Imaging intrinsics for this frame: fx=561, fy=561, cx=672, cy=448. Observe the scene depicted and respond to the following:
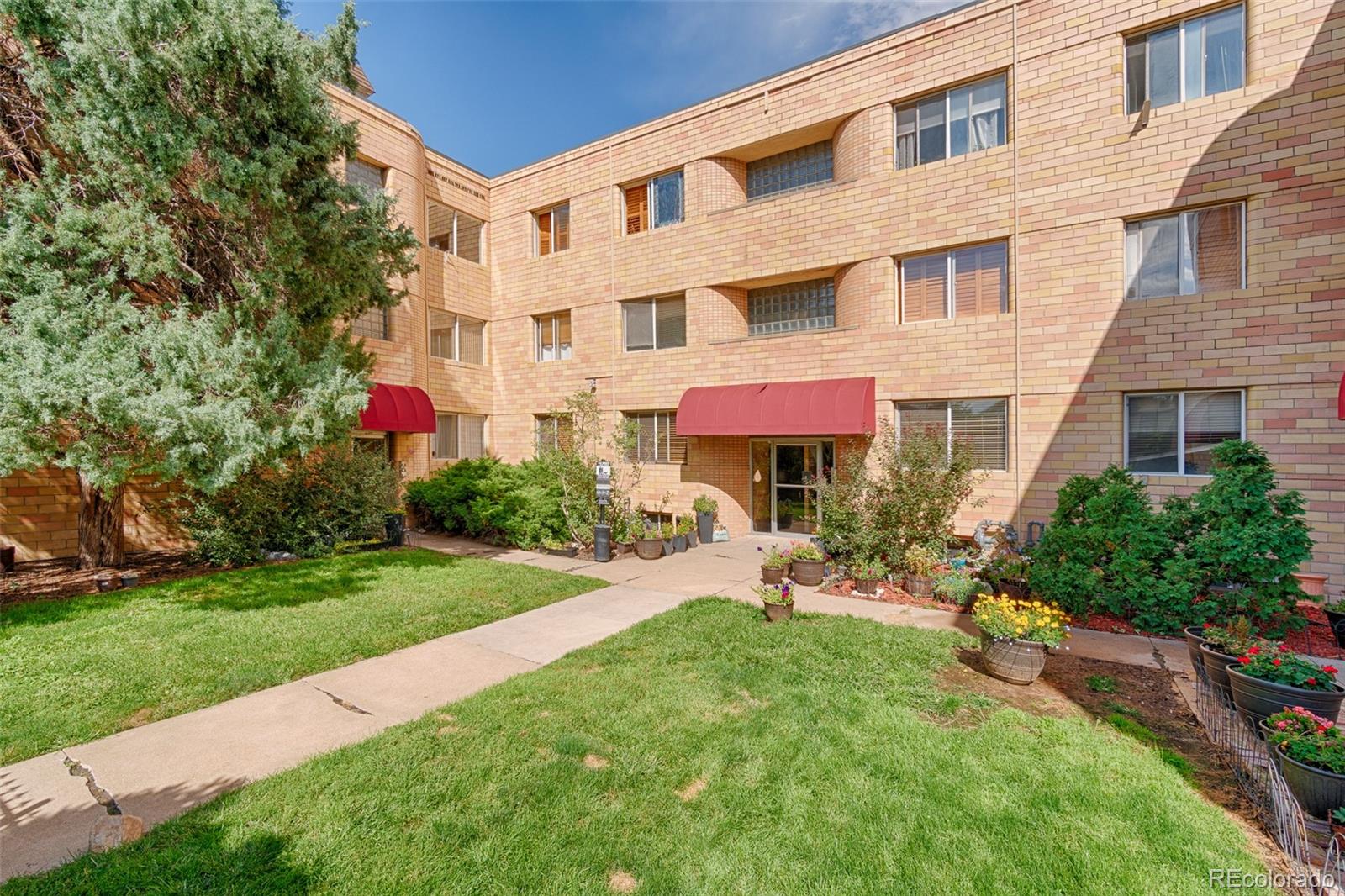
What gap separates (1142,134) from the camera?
1073cm

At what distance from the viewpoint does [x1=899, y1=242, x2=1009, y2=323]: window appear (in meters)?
12.2

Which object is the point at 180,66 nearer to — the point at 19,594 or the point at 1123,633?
the point at 19,594

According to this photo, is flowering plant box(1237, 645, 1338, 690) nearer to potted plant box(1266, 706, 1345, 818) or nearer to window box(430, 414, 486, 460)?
potted plant box(1266, 706, 1345, 818)

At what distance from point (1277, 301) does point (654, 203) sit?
46.8 feet

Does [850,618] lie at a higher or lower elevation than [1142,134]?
lower

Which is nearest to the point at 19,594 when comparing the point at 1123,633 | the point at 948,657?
the point at 948,657

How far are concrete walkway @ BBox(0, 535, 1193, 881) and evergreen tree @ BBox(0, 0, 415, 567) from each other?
3.80 meters

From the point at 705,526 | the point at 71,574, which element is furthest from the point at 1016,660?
the point at 71,574

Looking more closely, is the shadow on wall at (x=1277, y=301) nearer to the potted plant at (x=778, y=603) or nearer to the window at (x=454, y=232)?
the potted plant at (x=778, y=603)

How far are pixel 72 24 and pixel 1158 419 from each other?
18154mm

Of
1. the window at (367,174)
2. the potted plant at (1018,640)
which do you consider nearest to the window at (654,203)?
the window at (367,174)

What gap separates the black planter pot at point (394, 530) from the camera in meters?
13.8

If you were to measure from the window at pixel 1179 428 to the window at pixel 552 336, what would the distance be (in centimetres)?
1498

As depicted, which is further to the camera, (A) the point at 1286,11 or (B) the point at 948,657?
(A) the point at 1286,11
